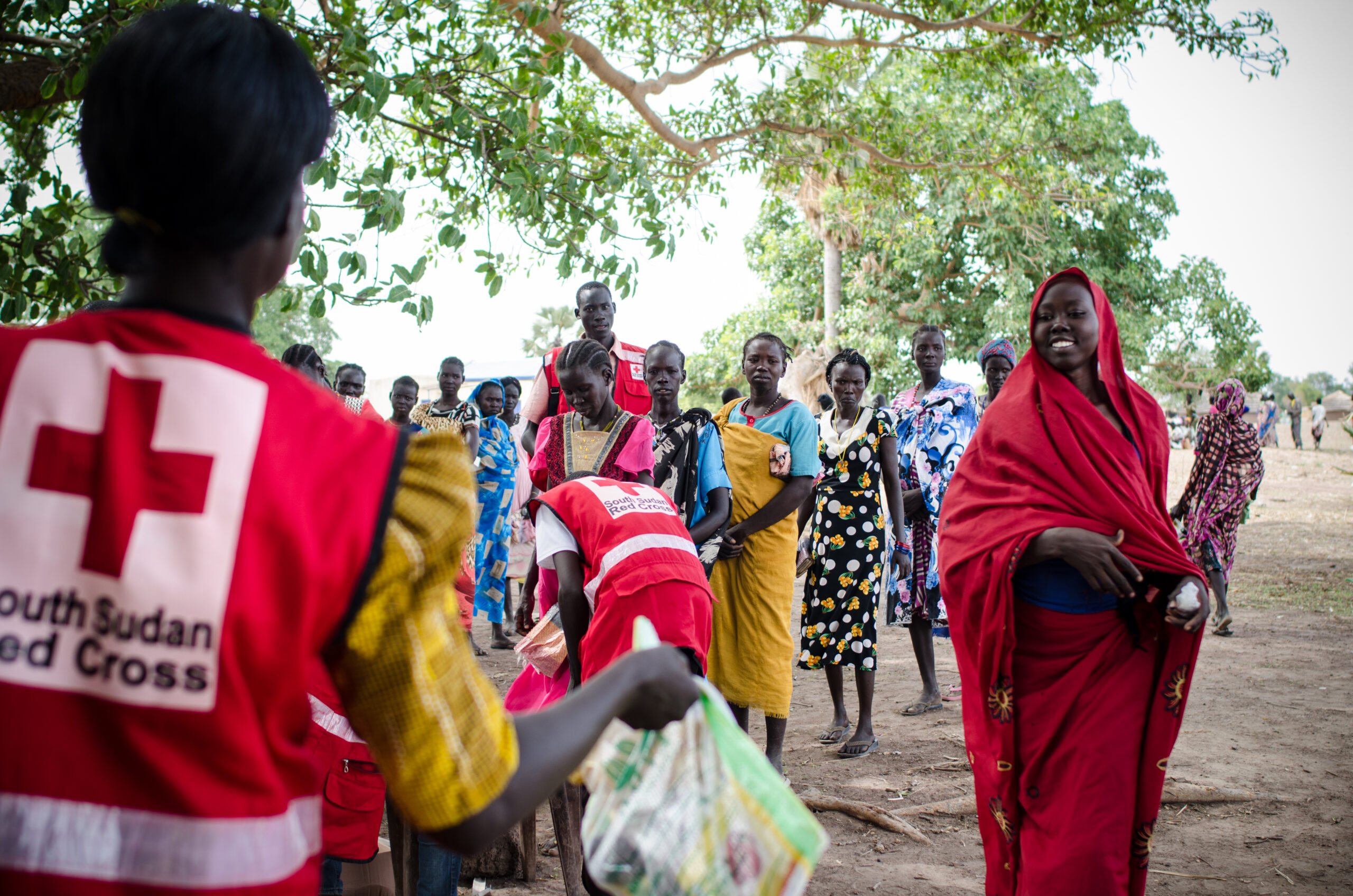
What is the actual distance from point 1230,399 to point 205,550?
881cm

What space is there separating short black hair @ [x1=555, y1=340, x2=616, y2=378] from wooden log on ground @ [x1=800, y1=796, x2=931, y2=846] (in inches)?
88.0

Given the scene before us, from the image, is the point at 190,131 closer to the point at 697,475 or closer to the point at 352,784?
the point at 352,784

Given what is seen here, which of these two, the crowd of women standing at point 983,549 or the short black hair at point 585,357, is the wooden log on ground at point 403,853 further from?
the short black hair at point 585,357

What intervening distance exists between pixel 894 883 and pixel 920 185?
9.09 metres

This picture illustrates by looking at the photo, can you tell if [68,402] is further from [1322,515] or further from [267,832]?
[1322,515]

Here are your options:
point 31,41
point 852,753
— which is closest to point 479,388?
point 852,753

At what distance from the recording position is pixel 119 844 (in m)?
0.84

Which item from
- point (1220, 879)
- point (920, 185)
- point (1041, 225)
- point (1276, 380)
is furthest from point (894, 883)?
point (1276, 380)

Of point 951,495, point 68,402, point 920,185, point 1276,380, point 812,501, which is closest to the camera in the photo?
point 68,402

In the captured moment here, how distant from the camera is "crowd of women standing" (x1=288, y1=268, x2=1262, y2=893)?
8.57 feet

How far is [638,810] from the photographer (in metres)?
1.27

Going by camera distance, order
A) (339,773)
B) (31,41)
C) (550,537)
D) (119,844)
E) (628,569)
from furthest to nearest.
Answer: (31,41) → (550,537) → (628,569) → (339,773) → (119,844)

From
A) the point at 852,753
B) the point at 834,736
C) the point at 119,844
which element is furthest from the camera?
the point at 834,736

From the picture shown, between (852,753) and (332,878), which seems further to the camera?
(852,753)
